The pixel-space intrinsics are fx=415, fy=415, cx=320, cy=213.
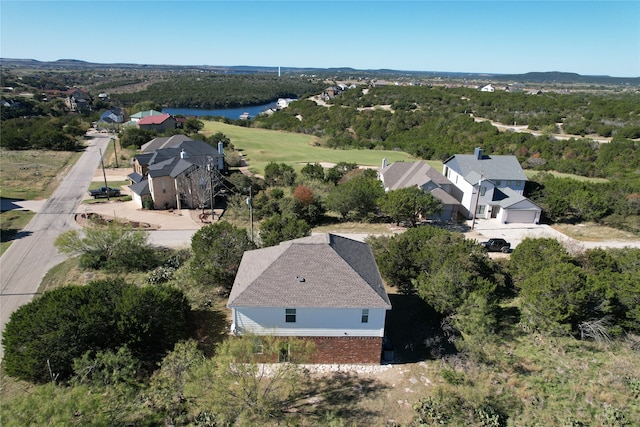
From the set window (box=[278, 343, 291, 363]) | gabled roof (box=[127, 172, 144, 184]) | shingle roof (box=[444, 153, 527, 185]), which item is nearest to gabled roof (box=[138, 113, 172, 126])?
gabled roof (box=[127, 172, 144, 184])

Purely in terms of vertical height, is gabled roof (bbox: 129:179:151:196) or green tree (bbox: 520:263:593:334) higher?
green tree (bbox: 520:263:593:334)

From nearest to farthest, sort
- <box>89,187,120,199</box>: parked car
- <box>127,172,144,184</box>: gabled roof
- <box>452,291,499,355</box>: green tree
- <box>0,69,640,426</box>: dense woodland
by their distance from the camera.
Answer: <box>0,69,640,426</box>: dense woodland → <box>452,291,499,355</box>: green tree → <box>127,172,144,184</box>: gabled roof → <box>89,187,120,199</box>: parked car

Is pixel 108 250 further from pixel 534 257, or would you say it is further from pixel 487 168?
pixel 487 168

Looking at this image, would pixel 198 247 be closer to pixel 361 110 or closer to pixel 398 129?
pixel 398 129

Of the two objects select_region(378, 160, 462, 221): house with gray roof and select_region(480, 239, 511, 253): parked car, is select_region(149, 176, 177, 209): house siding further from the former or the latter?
select_region(480, 239, 511, 253): parked car

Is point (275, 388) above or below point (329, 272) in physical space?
below

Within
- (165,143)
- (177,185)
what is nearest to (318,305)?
(177,185)

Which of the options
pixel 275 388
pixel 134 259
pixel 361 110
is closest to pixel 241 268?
pixel 275 388
